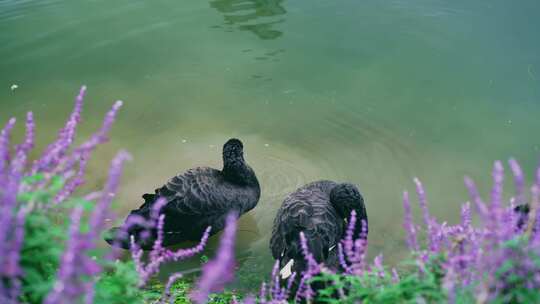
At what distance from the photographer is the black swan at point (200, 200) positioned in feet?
19.6

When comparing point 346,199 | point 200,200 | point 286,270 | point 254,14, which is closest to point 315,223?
point 346,199

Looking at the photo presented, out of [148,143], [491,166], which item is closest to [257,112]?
[148,143]

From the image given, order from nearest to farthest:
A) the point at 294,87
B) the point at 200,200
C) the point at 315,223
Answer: the point at 315,223 → the point at 200,200 → the point at 294,87

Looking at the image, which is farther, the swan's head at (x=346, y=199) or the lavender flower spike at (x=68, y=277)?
the swan's head at (x=346, y=199)

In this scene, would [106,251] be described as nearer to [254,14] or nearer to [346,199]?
[346,199]

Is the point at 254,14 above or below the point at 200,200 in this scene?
above

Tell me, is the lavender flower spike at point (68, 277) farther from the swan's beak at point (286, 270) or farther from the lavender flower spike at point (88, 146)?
the swan's beak at point (286, 270)

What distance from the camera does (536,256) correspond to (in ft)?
7.52

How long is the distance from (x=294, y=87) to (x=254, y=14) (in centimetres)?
276

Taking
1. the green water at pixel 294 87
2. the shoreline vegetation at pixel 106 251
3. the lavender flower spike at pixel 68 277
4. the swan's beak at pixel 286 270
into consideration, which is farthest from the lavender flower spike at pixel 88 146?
the green water at pixel 294 87

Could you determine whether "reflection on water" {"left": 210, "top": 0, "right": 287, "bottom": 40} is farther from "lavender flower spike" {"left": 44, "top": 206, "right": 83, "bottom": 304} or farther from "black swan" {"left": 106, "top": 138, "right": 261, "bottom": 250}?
"lavender flower spike" {"left": 44, "top": 206, "right": 83, "bottom": 304}

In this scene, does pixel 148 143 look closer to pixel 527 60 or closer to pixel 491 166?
pixel 491 166

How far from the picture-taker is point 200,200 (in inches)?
239

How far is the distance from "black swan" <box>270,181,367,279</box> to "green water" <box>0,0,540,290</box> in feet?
1.80
